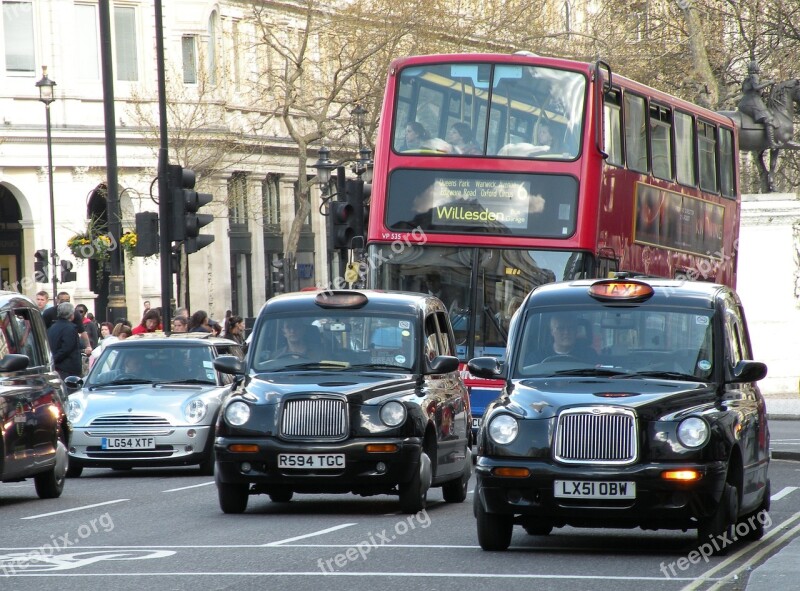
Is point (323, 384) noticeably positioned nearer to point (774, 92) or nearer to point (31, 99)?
point (774, 92)

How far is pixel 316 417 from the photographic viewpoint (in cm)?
1416

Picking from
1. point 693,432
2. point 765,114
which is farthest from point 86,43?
point 693,432

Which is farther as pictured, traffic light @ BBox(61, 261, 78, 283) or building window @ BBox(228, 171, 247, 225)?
building window @ BBox(228, 171, 247, 225)

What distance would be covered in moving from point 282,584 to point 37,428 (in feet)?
21.9

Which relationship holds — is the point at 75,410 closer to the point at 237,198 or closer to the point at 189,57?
the point at 237,198

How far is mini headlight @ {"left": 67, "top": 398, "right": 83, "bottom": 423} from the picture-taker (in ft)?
65.4

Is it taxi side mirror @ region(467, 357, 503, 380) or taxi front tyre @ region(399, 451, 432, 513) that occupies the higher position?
taxi side mirror @ region(467, 357, 503, 380)

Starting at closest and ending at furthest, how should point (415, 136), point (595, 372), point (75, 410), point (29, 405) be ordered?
point (595, 372), point (29, 405), point (75, 410), point (415, 136)

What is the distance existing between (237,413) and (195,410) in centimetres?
575

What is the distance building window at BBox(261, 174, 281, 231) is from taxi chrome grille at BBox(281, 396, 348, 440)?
5981 cm

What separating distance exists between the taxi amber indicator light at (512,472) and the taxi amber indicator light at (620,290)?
162 centimetres

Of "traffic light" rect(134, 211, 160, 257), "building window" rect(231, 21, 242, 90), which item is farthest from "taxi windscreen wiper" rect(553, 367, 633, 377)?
"building window" rect(231, 21, 242, 90)

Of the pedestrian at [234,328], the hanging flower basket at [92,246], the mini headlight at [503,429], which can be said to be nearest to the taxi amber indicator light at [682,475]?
the mini headlight at [503,429]

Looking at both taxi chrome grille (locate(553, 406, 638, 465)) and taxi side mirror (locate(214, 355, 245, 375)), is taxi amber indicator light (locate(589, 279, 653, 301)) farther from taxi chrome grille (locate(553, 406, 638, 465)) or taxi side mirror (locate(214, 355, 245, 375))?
taxi side mirror (locate(214, 355, 245, 375))
